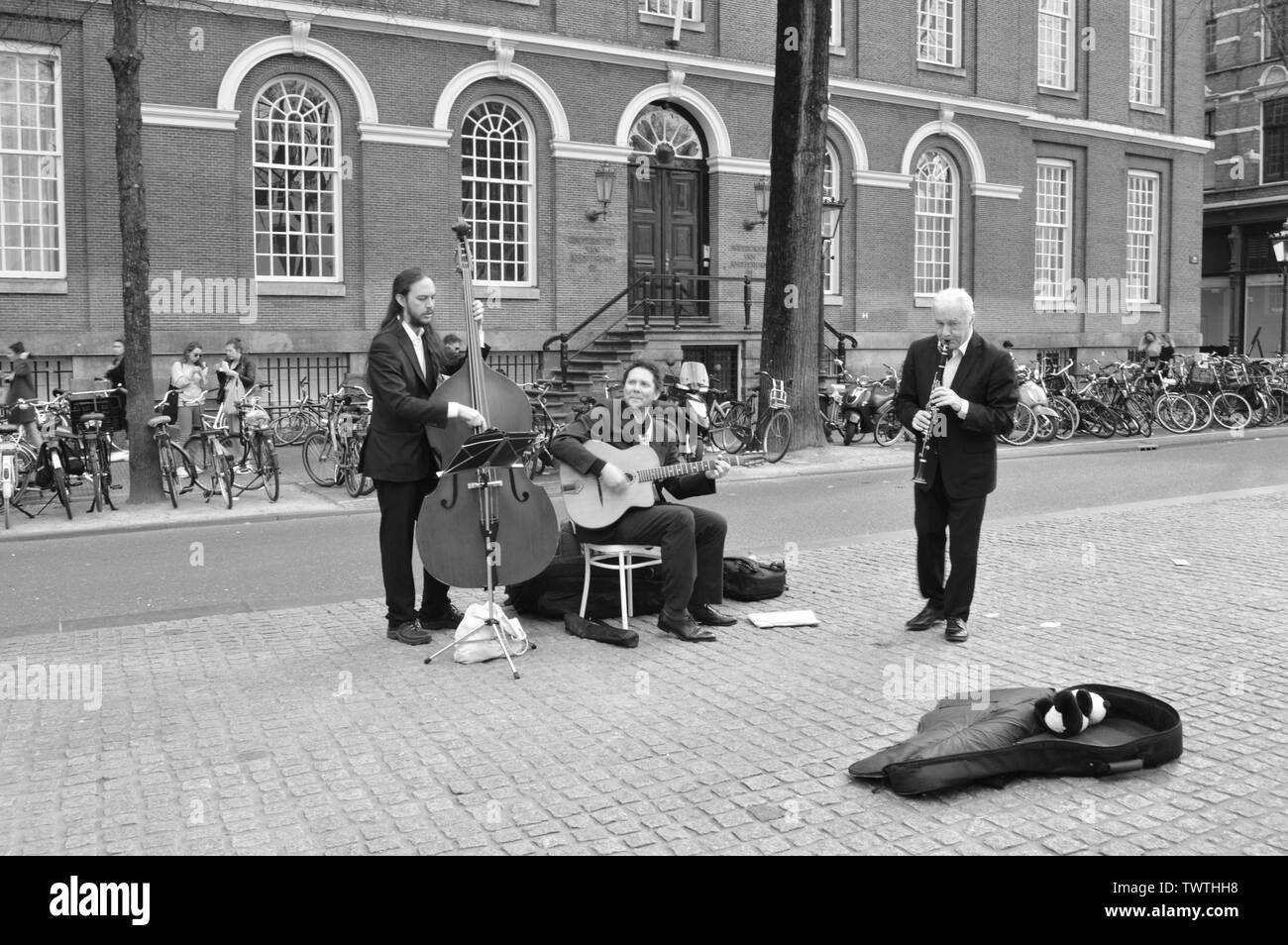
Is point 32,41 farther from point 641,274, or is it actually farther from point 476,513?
point 476,513

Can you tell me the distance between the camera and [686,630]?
22.9 ft

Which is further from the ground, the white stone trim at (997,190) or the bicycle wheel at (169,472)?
the white stone trim at (997,190)

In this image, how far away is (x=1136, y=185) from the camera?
3525 cm

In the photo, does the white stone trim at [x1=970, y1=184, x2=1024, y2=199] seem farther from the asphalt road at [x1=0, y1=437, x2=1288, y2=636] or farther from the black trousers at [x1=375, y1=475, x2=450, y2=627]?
the black trousers at [x1=375, y1=475, x2=450, y2=627]

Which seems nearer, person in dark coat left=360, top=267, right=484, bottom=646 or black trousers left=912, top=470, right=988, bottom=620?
person in dark coat left=360, top=267, right=484, bottom=646

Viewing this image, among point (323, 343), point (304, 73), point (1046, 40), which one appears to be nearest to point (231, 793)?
point (323, 343)

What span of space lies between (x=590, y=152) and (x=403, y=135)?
149 inches

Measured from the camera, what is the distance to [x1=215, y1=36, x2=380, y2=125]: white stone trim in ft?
67.8

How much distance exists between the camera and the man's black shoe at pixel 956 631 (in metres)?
7.00

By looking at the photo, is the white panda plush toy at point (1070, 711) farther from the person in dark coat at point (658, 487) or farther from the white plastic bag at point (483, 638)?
the white plastic bag at point (483, 638)

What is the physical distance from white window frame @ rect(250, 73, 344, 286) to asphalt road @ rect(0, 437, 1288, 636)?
9.18m

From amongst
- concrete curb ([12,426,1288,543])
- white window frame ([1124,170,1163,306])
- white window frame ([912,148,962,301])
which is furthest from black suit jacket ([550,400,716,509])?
white window frame ([1124,170,1163,306])

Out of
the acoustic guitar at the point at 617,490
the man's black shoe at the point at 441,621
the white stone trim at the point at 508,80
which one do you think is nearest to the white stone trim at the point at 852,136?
the white stone trim at the point at 508,80
